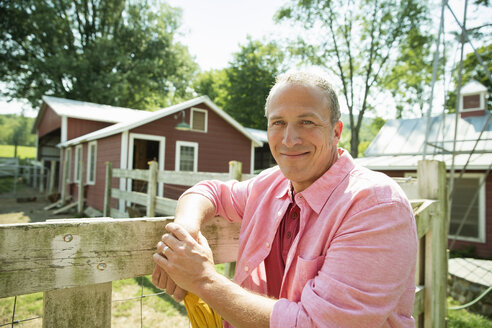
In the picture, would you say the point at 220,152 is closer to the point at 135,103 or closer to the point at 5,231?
the point at 5,231

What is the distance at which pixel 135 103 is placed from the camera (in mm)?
30203

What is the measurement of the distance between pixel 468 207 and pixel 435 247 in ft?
27.8

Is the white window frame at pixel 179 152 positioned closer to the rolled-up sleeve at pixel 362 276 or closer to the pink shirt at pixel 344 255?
the pink shirt at pixel 344 255

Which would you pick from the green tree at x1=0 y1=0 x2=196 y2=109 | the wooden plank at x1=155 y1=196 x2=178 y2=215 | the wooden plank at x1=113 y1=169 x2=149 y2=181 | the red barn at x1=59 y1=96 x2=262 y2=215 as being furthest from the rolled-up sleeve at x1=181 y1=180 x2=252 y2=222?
the green tree at x1=0 y1=0 x2=196 y2=109

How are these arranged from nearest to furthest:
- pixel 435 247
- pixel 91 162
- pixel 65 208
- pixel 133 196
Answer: pixel 435 247
pixel 133 196
pixel 65 208
pixel 91 162

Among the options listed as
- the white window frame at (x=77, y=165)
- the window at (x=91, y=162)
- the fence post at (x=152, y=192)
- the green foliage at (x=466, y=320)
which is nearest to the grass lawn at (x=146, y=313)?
the green foliage at (x=466, y=320)

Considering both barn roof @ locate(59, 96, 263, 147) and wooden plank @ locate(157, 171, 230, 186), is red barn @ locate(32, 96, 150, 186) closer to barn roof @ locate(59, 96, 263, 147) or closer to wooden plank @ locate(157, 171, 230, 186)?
barn roof @ locate(59, 96, 263, 147)

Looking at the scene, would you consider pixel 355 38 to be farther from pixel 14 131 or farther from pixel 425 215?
pixel 14 131

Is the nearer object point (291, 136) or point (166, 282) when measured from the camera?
point (166, 282)

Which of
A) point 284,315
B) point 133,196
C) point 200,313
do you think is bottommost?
point 133,196

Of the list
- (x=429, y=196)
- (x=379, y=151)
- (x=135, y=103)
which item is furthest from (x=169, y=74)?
(x=429, y=196)

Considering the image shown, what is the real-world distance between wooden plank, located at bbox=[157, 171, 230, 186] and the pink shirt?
314 centimetres

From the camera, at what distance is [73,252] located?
102cm

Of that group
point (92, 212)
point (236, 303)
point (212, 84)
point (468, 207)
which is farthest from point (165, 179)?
point (212, 84)
